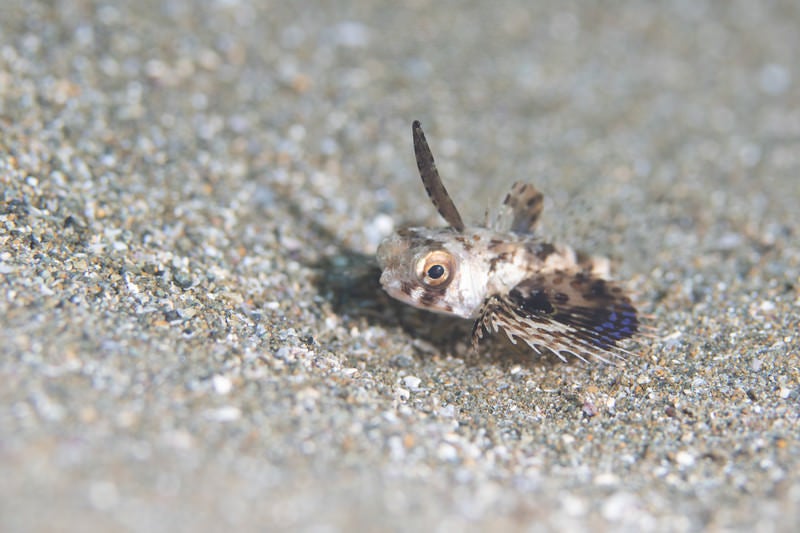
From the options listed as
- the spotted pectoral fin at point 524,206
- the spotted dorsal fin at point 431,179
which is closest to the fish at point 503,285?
the spotted dorsal fin at point 431,179

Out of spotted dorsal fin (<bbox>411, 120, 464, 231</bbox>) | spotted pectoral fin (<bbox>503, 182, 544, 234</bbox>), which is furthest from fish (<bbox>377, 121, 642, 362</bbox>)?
spotted pectoral fin (<bbox>503, 182, 544, 234</bbox>)

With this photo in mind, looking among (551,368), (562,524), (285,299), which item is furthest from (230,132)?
(562,524)

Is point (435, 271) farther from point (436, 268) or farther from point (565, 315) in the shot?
point (565, 315)

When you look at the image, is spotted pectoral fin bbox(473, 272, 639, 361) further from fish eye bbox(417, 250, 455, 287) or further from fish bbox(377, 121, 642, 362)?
fish eye bbox(417, 250, 455, 287)

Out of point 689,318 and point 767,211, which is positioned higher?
point 767,211

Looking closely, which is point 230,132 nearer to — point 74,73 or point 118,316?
point 74,73
